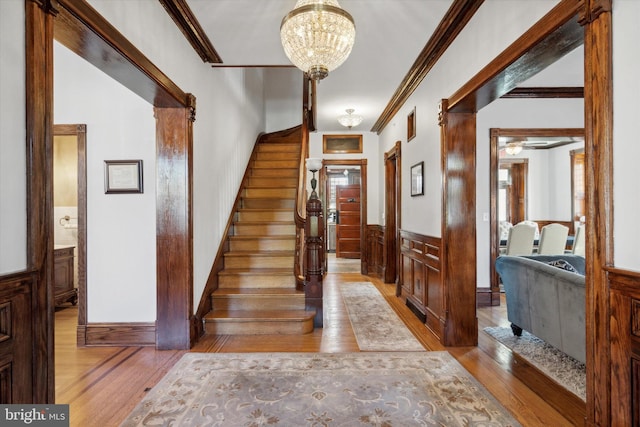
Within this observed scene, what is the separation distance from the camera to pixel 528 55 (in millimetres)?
2039

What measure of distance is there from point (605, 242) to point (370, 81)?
3432mm

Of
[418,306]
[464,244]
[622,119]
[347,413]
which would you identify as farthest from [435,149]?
[347,413]

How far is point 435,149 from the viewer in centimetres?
346

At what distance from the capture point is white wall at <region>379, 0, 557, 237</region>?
214 cm

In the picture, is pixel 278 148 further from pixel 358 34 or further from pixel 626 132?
pixel 626 132

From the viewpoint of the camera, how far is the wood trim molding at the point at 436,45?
2.61m

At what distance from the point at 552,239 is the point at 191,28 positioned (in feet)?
17.1

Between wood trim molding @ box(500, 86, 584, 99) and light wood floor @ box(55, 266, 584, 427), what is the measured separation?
3007mm

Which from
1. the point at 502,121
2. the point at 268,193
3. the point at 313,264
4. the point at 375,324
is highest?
the point at 502,121

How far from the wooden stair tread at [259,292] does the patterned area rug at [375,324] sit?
74cm

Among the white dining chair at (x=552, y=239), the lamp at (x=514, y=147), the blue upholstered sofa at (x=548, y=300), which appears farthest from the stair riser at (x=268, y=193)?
the lamp at (x=514, y=147)

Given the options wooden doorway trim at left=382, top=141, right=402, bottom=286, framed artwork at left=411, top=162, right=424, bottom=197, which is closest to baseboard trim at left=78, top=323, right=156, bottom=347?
framed artwork at left=411, top=162, right=424, bottom=197

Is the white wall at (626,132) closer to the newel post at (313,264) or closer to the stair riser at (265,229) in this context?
the newel post at (313,264)

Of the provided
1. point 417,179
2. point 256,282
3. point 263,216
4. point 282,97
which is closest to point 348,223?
point 282,97
